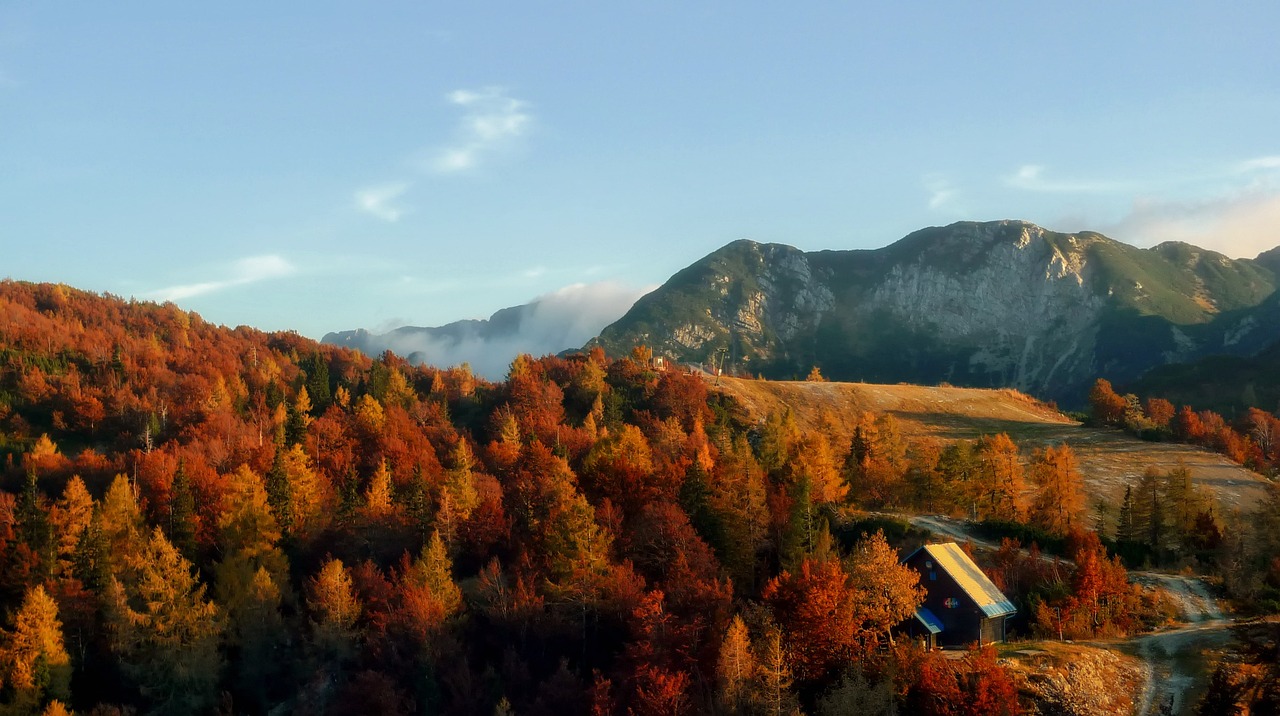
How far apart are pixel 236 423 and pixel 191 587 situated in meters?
43.0

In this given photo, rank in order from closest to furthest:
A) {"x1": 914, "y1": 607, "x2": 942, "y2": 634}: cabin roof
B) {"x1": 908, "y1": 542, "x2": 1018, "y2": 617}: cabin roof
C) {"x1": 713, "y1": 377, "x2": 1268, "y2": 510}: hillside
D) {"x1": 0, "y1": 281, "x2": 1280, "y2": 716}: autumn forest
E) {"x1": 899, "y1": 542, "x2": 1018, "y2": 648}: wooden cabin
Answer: {"x1": 0, "y1": 281, "x2": 1280, "y2": 716}: autumn forest
{"x1": 899, "y1": 542, "x2": 1018, "y2": 648}: wooden cabin
{"x1": 908, "y1": 542, "x2": 1018, "y2": 617}: cabin roof
{"x1": 914, "y1": 607, "x2": 942, "y2": 634}: cabin roof
{"x1": 713, "y1": 377, "x2": 1268, "y2": 510}: hillside

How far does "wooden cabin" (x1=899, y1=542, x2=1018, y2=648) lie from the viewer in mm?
48781

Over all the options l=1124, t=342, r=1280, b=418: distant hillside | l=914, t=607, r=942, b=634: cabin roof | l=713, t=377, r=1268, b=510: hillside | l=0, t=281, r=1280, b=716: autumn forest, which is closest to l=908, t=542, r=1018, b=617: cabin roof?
l=0, t=281, r=1280, b=716: autumn forest

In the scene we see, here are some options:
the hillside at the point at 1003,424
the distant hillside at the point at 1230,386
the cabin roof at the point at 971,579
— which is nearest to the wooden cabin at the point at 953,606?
the cabin roof at the point at 971,579

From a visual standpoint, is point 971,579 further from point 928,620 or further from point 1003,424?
point 1003,424

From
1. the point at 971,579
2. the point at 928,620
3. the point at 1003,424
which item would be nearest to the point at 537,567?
the point at 928,620

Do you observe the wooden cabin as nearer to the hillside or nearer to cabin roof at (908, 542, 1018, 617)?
cabin roof at (908, 542, 1018, 617)

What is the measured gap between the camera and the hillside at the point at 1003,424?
92.4m

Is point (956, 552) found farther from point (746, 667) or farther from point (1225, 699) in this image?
point (1225, 699)

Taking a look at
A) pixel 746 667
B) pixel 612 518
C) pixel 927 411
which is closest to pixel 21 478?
pixel 612 518

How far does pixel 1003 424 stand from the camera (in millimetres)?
125938

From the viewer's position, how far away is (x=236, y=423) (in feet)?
324

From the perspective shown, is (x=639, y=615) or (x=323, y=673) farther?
(x=323, y=673)

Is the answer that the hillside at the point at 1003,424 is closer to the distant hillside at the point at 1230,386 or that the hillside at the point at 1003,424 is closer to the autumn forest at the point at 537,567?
the autumn forest at the point at 537,567
